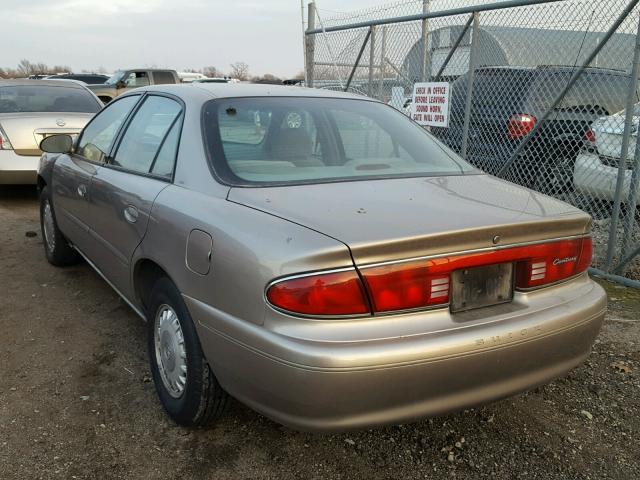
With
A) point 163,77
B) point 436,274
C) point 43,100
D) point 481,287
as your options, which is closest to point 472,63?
point 481,287

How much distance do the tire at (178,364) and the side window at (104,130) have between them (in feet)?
4.51

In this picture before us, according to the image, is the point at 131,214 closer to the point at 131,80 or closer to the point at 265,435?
the point at 265,435

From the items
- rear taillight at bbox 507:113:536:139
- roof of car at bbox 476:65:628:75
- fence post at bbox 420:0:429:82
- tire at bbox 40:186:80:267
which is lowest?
tire at bbox 40:186:80:267

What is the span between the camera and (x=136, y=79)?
18562 mm

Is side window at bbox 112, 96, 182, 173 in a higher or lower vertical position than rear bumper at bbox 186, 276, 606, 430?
higher

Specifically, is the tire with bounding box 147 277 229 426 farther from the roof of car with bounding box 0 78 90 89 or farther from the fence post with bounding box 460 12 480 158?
the roof of car with bounding box 0 78 90 89

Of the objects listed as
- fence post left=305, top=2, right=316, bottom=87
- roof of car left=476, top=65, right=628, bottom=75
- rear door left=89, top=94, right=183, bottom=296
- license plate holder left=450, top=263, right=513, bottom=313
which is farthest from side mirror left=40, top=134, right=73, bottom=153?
fence post left=305, top=2, right=316, bottom=87

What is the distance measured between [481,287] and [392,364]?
1.63ft

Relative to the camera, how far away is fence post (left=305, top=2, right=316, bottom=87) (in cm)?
784

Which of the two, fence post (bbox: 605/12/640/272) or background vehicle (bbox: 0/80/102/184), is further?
background vehicle (bbox: 0/80/102/184)

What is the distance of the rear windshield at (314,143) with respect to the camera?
2.66 metres

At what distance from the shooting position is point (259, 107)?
9.77 feet

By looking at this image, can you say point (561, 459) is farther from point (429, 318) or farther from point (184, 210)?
point (184, 210)

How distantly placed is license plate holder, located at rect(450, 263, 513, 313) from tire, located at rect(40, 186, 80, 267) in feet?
11.5
